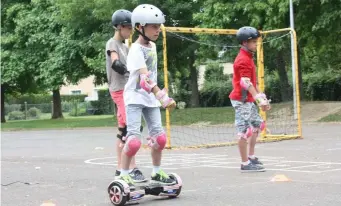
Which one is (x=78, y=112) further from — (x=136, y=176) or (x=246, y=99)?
(x=136, y=176)

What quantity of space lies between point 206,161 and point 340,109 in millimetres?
14706

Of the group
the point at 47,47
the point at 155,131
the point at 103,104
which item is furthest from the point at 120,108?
the point at 103,104

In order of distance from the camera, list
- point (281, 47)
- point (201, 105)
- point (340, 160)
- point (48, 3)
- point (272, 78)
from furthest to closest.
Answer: point (48, 3) < point (201, 105) < point (272, 78) < point (281, 47) < point (340, 160)

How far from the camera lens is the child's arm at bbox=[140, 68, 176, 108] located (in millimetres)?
6074

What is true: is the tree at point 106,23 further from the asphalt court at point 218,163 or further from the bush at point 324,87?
the asphalt court at point 218,163

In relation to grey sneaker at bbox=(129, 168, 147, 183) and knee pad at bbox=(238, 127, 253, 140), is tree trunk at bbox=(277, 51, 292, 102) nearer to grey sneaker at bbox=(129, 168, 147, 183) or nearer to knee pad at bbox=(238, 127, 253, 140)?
knee pad at bbox=(238, 127, 253, 140)

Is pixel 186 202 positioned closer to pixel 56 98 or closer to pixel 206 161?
pixel 206 161

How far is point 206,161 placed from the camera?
1070 centimetres

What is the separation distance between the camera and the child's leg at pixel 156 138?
A: 21.6 ft

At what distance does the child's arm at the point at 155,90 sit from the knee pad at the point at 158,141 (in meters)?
0.54

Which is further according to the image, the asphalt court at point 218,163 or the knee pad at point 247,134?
the asphalt court at point 218,163

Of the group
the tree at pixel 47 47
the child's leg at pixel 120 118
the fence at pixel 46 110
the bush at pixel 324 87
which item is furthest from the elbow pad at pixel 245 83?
the fence at pixel 46 110

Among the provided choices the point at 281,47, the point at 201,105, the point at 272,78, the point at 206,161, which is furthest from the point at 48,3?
the point at 206,161

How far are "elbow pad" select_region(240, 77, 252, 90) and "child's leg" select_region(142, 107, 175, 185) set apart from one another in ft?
7.84
